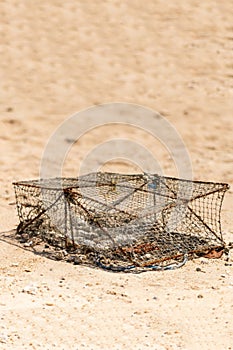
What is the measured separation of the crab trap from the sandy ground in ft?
0.68

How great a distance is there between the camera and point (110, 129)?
33.7ft

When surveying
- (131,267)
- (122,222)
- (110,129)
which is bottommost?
(131,267)

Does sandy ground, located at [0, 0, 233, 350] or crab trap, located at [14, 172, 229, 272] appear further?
crab trap, located at [14, 172, 229, 272]

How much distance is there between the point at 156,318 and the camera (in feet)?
15.4

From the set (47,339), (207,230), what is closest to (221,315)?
(47,339)

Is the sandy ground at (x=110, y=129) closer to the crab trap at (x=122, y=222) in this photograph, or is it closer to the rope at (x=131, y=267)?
the rope at (x=131, y=267)

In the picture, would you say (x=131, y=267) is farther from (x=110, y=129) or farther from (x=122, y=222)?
(x=110, y=129)

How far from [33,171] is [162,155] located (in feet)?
6.42

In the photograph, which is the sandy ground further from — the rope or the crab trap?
the crab trap

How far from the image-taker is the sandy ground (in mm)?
4562

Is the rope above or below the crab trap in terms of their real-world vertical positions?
below

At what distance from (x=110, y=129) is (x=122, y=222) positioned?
3.94m

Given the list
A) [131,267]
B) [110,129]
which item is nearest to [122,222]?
[131,267]

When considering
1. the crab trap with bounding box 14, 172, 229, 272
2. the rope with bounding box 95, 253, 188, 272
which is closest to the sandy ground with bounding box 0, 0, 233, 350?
the rope with bounding box 95, 253, 188, 272
